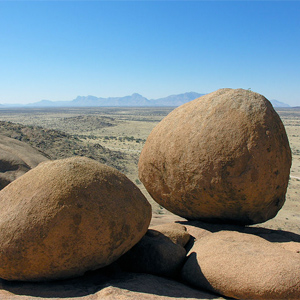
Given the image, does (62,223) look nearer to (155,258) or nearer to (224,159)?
(155,258)

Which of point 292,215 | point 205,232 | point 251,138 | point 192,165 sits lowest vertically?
point 292,215

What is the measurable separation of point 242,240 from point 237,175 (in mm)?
1014

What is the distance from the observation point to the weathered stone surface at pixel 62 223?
3670mm

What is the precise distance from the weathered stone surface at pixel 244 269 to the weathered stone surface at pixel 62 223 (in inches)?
43.0

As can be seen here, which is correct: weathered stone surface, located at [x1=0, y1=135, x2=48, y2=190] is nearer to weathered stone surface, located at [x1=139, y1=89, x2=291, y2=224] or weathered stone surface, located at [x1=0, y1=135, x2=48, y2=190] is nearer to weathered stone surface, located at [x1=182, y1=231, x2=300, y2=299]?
weathered stone surface, located at [x1=139, y1=89, x2=291, y2=224]

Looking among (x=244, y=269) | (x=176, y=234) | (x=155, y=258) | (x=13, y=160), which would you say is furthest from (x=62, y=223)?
(x=13, y=160)

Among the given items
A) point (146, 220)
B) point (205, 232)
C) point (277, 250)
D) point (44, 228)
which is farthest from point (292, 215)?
point (44, 228)

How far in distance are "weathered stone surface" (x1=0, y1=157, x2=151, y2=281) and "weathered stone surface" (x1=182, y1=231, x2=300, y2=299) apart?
3.58ft

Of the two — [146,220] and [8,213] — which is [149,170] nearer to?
[146,220]

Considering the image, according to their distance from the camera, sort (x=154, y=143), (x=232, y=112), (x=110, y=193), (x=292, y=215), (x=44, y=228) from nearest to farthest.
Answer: (x=44, y=228)
(x=110, y=193)
(x=232, y=112)
(x=154, y=143)
(x=292, y=215)

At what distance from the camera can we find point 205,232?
559cm

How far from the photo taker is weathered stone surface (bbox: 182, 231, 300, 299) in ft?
11.8

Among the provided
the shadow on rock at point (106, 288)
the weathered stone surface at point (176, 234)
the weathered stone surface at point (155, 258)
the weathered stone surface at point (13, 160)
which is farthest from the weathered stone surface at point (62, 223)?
the weathered stone surface at point (13, 160)

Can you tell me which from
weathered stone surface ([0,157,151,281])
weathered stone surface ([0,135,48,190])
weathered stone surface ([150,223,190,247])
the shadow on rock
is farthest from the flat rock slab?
weathered stone surface ([0,135,48,190])
